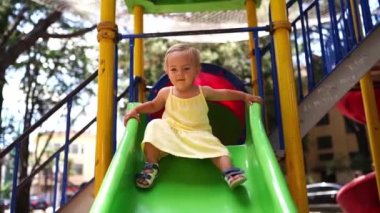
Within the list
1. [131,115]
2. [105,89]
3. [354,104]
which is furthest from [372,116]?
[105,89]

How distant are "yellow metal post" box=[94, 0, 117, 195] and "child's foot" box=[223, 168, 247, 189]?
882 millimetres

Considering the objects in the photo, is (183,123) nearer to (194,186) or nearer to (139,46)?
(194,186)

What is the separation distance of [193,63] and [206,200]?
95cm

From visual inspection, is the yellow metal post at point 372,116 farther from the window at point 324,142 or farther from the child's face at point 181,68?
the window at point 324,142

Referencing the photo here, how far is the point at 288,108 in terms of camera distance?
2758 millimetres

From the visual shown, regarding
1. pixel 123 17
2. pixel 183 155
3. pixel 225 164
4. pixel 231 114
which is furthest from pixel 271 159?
pixel 123 17

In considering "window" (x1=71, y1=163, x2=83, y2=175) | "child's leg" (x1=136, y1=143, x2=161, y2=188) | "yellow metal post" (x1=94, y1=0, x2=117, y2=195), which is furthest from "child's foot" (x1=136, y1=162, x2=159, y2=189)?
"window" (x1=71, y1=163, x2=83, y2=175)

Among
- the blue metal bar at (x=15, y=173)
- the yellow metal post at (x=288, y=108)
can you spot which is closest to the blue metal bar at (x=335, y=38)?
the yellow metal post at (x=288, y=108)

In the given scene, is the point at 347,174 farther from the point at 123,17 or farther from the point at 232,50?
the point at 123,17

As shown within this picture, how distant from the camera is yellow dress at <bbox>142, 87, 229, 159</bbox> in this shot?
8.43 feet

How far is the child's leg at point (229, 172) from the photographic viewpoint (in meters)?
2.28

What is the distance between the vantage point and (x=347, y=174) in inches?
1058

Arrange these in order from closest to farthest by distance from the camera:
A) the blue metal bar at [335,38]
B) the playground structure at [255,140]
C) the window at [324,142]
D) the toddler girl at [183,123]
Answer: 1. the playground structure at [255,140]
2. the toddler girl at [183,123]
3. the blue metal bar at [335,38]
4. the window at [324,142]

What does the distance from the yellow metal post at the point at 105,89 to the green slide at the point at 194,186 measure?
0.62ft
